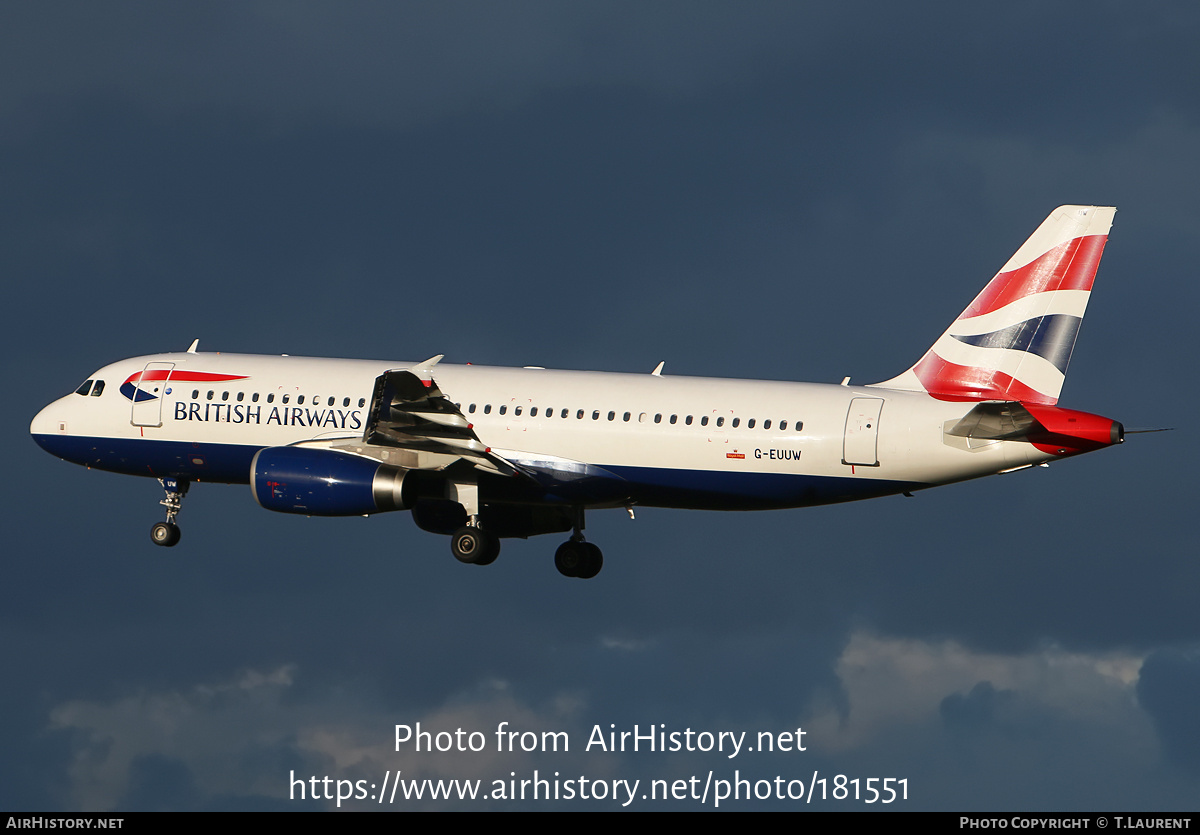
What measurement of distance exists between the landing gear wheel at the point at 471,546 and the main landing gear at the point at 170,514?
8.92 metres

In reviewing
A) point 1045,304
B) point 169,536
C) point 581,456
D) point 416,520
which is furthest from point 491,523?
point 1045,304

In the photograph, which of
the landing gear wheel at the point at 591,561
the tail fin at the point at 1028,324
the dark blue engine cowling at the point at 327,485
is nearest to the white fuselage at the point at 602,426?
the tail fin at the point at 1028,324

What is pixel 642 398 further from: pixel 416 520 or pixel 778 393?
pixel 416 520

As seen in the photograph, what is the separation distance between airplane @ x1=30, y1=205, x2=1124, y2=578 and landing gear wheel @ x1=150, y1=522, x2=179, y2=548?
9.94 ft

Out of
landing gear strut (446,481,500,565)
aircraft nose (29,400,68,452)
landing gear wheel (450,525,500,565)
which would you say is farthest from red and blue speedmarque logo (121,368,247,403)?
landing gear wheel (450,525,500,565)

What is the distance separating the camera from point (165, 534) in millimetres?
47781

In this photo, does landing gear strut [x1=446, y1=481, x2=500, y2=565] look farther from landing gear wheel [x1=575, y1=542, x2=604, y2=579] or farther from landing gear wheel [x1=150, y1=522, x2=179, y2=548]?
landing gear wheel [x1=150, y1=522, x2=179, y2=548]

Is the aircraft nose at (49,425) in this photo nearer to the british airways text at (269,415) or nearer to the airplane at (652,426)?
the airplane at (652,426)

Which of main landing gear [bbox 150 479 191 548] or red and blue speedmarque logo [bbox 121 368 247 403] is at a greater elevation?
red and blue speedmarque logo [bbox 121 368 247 403]

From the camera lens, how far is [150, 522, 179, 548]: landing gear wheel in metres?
47.8

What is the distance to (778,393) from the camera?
42250mm

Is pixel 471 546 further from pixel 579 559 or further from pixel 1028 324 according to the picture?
pixel 1028 324

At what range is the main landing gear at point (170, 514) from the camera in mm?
47531

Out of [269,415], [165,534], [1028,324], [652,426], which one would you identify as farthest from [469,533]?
[1028,324]
